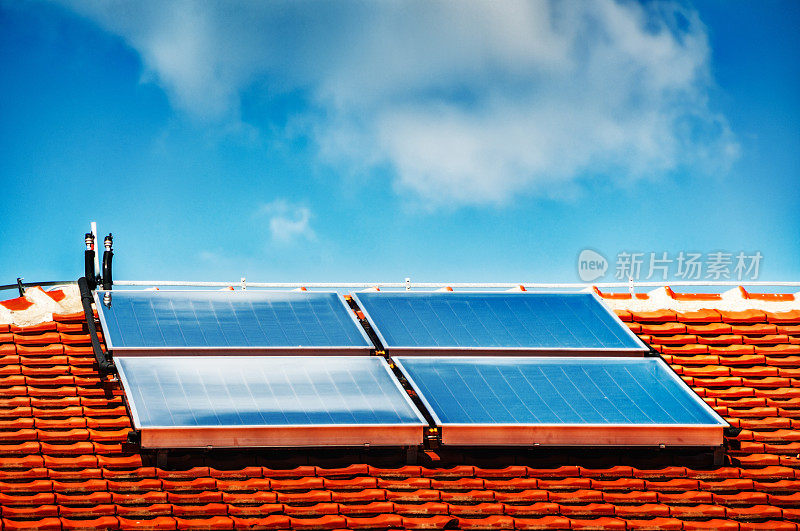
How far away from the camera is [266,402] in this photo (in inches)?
571

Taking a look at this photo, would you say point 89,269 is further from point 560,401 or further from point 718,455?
point 718,455

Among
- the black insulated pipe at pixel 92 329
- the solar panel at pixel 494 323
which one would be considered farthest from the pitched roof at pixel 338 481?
the solar panel at pixel 494 323

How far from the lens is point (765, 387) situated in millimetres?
17344

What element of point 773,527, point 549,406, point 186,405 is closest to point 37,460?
point 186,405

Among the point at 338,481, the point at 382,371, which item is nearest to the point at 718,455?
the point at 382,371

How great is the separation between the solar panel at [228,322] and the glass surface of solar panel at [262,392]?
389 mm

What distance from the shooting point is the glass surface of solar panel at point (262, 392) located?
14039mm

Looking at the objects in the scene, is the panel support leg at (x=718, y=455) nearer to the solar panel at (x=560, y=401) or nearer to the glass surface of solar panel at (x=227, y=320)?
the solar panel at (x=560, y=401)

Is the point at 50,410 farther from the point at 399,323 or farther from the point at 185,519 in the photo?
the point at 399,323

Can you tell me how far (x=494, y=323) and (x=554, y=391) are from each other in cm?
233

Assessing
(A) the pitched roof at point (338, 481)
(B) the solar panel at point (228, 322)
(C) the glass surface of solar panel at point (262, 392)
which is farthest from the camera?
(B) the solar panel at point (228, 322)

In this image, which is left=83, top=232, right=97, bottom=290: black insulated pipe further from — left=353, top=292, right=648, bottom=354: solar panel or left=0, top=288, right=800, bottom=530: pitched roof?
left=353, top=292, right=648, bottom=354: solar panel

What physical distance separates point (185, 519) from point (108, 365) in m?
3.13

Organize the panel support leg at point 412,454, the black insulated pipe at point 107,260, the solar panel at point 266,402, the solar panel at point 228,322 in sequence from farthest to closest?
the black insulated pipe at point 107,260 < the solar panel at point 228,322 < the panel support leg at point 412,454 < the solar panel at point 266,402
